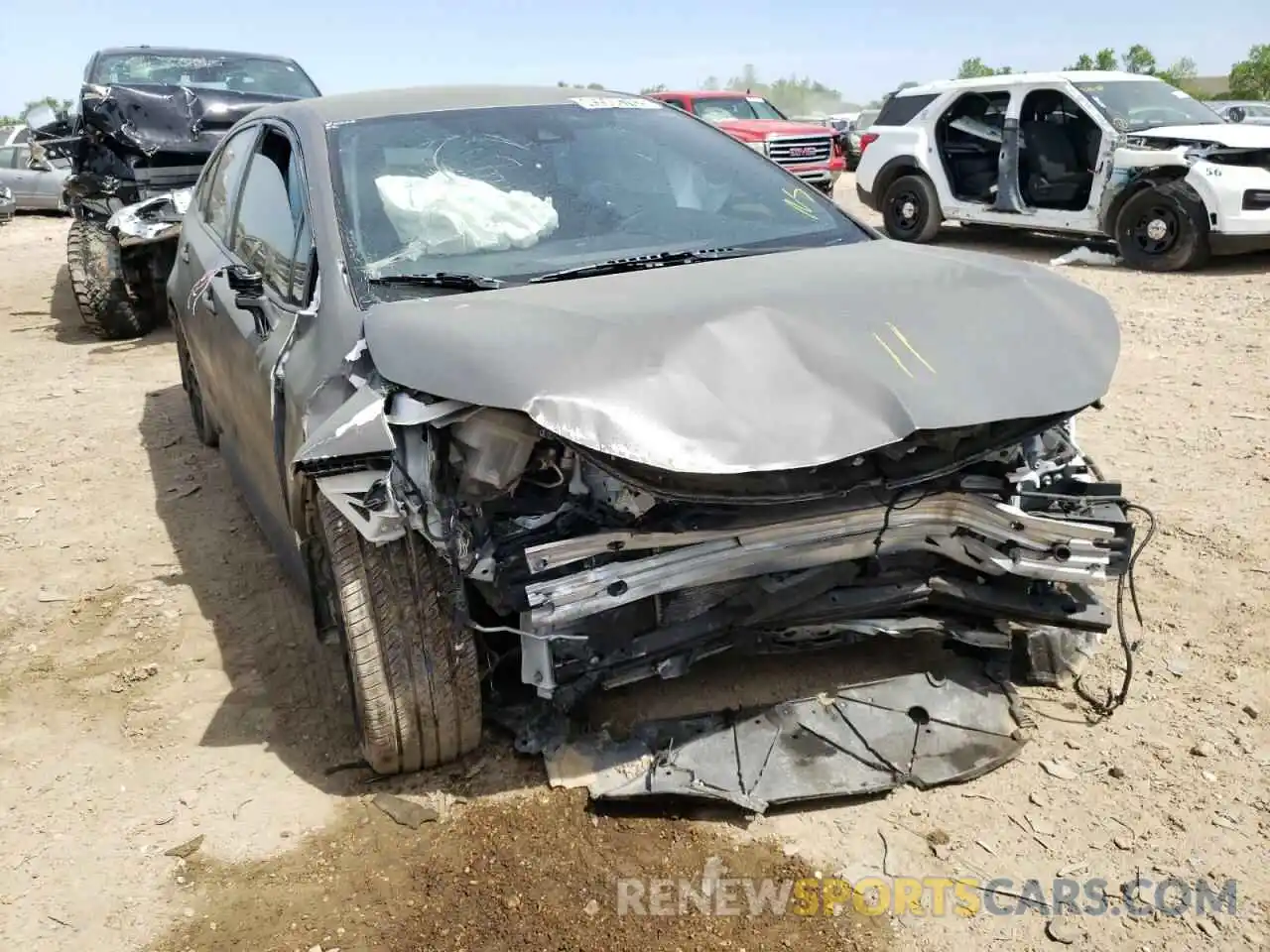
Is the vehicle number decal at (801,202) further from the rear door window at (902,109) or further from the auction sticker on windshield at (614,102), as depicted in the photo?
the rear door window at (902,109)

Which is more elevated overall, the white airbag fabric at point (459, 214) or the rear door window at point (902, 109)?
the white airbag fabric at point (459, 214)

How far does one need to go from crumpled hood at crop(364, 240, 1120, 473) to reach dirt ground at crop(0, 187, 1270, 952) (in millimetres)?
161

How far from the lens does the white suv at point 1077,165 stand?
29.0ft

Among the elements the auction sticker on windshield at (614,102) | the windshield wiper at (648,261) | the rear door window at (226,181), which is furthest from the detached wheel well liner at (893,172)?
the windshield wiper at (648,261)

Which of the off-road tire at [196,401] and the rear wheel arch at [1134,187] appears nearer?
the off-road tire at [196,401]

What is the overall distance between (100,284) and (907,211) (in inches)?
317

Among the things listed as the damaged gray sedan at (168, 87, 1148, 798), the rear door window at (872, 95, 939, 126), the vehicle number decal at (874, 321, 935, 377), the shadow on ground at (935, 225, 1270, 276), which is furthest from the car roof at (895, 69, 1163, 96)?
the vehicle number decal at (874, 321, 935, 377)

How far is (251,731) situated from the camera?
3.17m

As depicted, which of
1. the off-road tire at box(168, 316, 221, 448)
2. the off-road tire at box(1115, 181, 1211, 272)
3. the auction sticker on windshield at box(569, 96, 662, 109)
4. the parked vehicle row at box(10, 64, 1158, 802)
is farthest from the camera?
the off-road tire at box(1115, 181, 1211, 272)

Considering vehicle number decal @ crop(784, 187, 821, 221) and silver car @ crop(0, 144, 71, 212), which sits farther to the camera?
silver car @ crop(0, 144, 71, 212)

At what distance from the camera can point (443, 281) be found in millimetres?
2875

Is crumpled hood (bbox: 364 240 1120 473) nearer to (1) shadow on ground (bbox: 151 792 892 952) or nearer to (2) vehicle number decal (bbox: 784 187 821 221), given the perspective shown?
(2) vehicle number decal (bbox: 784 187 821 221)

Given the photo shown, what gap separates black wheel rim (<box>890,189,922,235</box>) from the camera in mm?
11375

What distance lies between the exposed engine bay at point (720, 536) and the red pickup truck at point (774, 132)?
40.8 feet
